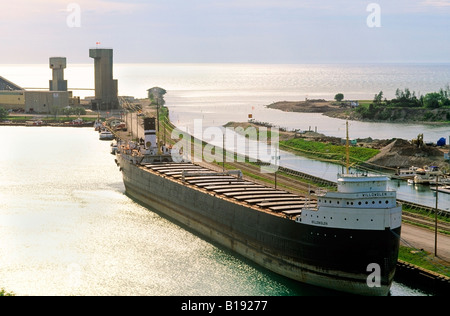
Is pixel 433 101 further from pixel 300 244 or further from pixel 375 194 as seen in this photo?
pixel 375 194

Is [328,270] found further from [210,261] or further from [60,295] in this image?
[60,295]

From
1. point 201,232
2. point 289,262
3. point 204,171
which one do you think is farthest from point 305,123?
point 289,262

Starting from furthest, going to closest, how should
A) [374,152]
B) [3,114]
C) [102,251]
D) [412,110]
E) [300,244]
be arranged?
[3,114] → [412,110] → [374,152] → [102,251] → [300,244]

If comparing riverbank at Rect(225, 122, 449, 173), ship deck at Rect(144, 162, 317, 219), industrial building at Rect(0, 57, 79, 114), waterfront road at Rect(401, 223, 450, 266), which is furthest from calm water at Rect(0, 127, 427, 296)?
industrial building at Rect(0, 57, 79, 114)

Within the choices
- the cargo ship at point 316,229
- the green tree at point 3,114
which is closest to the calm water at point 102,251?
the cargo ship at point 316,229

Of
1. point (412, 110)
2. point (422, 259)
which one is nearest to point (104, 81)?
point (412, 110)

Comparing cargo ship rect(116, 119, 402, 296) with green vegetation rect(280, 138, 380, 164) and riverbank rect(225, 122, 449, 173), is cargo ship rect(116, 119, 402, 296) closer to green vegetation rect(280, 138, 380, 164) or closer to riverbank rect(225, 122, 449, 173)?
riverbank rect(225, 122, 449, 173)
